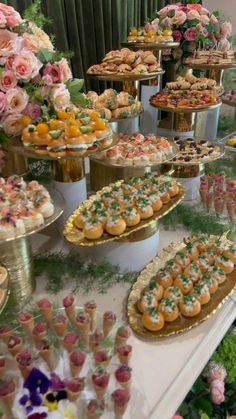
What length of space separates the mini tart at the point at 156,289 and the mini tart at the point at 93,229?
0.56 ft

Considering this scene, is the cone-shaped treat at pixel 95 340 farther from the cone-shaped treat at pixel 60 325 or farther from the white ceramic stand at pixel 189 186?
the white ceramic stand at pixel 189 186

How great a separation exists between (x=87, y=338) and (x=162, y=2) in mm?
2960

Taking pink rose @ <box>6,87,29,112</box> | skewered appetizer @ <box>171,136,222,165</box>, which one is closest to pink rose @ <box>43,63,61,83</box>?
pink rose @ <box>6,87,29,112</box>

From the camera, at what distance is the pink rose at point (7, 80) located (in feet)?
3.45

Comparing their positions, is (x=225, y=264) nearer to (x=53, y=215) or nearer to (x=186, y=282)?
(x=186, y=282)

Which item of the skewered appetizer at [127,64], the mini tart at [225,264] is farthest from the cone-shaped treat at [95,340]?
the skewered appetizer at [127,64]

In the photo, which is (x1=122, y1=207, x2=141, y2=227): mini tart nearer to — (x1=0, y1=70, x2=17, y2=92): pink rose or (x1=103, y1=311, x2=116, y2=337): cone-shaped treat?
(x1=103, y1=311, x2=116, y2=337): cone-shaped treat

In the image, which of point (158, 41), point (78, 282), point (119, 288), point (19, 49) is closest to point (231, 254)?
point (119, 288)

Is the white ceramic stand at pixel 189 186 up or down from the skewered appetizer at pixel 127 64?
down

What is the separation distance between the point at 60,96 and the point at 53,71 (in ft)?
0.24

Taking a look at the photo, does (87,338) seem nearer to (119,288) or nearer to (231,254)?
(119,288)

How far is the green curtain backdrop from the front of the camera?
2.04 meters

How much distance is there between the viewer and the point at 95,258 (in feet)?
→ 3.68

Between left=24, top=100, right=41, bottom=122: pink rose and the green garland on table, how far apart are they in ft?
1.35
